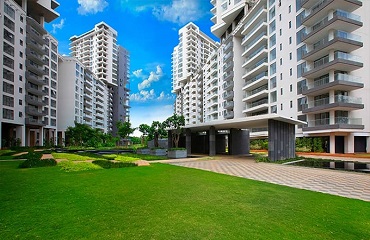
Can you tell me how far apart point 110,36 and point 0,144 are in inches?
2789

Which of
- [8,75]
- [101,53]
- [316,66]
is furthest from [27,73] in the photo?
[316,66]

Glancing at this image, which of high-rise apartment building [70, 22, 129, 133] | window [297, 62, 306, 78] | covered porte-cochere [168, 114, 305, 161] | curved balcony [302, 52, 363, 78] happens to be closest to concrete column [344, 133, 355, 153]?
curved balcony [302, 52, 363, 78]

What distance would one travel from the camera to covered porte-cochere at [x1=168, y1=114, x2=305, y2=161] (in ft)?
66.9

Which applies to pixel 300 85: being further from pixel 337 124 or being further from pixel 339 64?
pixel 337 124

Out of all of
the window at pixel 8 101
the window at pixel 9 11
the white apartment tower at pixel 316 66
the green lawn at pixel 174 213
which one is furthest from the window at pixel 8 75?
the green lawn at pixel 174 213

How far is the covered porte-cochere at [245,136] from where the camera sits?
20.4 meters

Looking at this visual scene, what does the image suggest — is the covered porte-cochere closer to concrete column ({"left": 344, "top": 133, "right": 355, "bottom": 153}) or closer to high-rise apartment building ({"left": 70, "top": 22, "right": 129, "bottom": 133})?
concrete column ({"left": 344, "top": 133, "right": 355, "bottom": 153})

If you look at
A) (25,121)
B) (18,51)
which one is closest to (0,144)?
(25,121)

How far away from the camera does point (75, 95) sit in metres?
70.4

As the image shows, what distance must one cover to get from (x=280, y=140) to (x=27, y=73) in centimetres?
4984

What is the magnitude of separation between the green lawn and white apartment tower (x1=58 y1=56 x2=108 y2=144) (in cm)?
6675

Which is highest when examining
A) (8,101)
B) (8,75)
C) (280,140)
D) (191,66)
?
(191,66)

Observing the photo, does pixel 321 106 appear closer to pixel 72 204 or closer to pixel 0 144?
pixel 72 204

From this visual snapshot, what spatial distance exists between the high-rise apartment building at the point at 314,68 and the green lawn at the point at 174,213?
13.8 m
